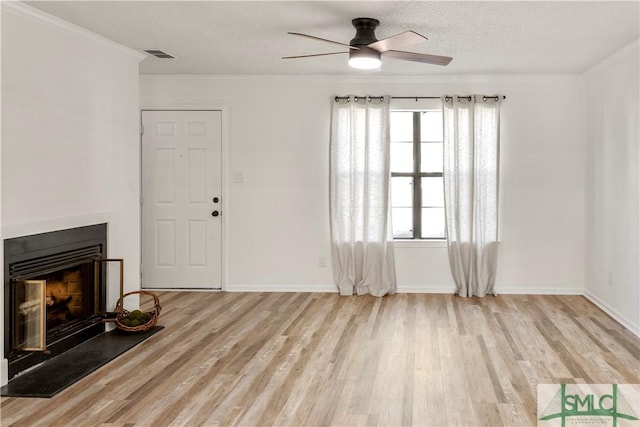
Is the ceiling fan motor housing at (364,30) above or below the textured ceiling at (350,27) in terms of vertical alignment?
below

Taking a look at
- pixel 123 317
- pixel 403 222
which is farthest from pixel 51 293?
pixel 403 222

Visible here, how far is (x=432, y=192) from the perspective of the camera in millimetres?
6418

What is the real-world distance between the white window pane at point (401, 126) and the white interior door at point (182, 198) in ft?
6.31

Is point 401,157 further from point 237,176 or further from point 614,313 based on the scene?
point 614,313

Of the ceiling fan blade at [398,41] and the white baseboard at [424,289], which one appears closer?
the ceiling fan blade at [398,41]

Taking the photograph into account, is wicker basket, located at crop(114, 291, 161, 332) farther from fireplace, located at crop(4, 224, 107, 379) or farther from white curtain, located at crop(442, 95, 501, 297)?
white curtain, located at crop(442, 95, 501, 297)

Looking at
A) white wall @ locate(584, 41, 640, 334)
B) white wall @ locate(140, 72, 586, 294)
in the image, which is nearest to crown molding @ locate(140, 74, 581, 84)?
white wall @ locate(140, 72, 586, 294)

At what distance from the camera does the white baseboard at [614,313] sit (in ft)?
15.5

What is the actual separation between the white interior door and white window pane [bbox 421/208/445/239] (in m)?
2.29

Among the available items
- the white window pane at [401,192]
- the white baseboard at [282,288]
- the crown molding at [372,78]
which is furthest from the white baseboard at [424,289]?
the crown molding at [372,78]

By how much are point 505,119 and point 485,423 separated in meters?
4.03

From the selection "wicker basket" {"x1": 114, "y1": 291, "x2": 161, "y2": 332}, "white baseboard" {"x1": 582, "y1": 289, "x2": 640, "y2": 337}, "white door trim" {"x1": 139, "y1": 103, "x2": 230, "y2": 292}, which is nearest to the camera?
"wicker basket" {"x1": 114, "y1": 291, "x2": 161, "y2": 332}

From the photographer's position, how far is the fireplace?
3.60 metres

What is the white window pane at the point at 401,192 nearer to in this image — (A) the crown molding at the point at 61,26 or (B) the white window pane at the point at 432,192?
(B) the white window pane at the point at 432,192
